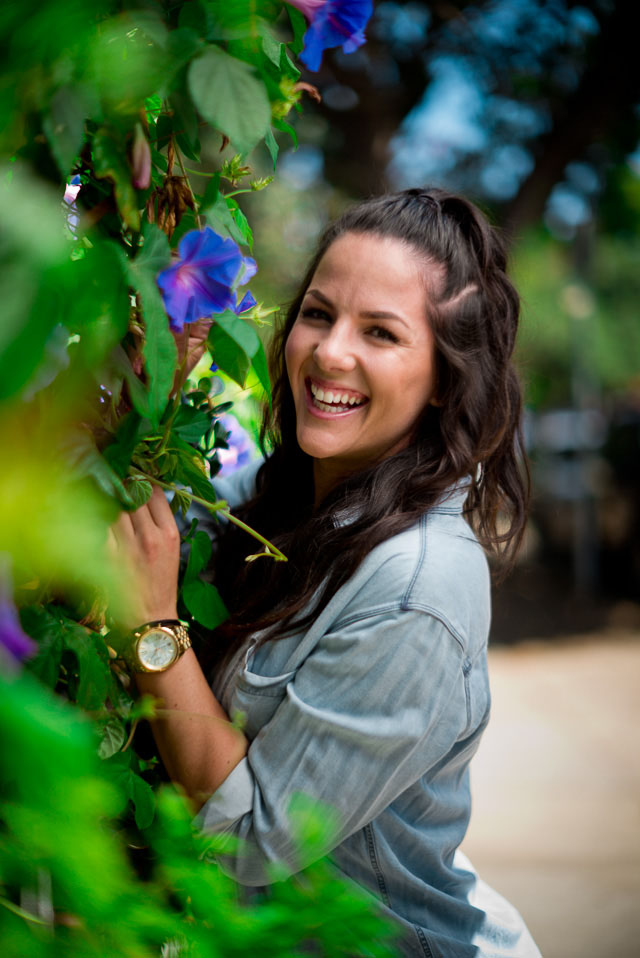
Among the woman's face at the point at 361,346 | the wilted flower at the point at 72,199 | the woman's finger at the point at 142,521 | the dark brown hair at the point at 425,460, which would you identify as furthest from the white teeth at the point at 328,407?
the wilted flower at the point at 72,199

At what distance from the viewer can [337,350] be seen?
1367mm

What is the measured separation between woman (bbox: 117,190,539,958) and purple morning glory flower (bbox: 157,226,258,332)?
0.30 metres

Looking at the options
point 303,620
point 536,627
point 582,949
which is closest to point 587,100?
point 536,627

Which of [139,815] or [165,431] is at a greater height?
[165,431]

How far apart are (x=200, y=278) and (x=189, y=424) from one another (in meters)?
0.22

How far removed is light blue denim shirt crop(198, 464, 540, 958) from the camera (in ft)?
3.79

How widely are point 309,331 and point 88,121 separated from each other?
2.31 ft

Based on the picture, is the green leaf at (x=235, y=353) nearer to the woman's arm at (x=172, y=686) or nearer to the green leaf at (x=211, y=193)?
the green leaf at (x=211, y=193)

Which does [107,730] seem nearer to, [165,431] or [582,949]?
[165,431]

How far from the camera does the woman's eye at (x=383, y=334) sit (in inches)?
55.3

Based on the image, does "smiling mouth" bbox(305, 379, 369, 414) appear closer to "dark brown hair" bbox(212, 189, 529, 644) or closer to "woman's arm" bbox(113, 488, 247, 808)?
"dark brown hair" bbox(212, 189, 529, 644)

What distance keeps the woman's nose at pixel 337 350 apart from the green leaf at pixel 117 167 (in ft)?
2.17

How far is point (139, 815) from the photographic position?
0.93 metres

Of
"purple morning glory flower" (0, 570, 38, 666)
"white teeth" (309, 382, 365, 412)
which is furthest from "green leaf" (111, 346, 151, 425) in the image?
"white teeth" (309, 382, 365, 412)
